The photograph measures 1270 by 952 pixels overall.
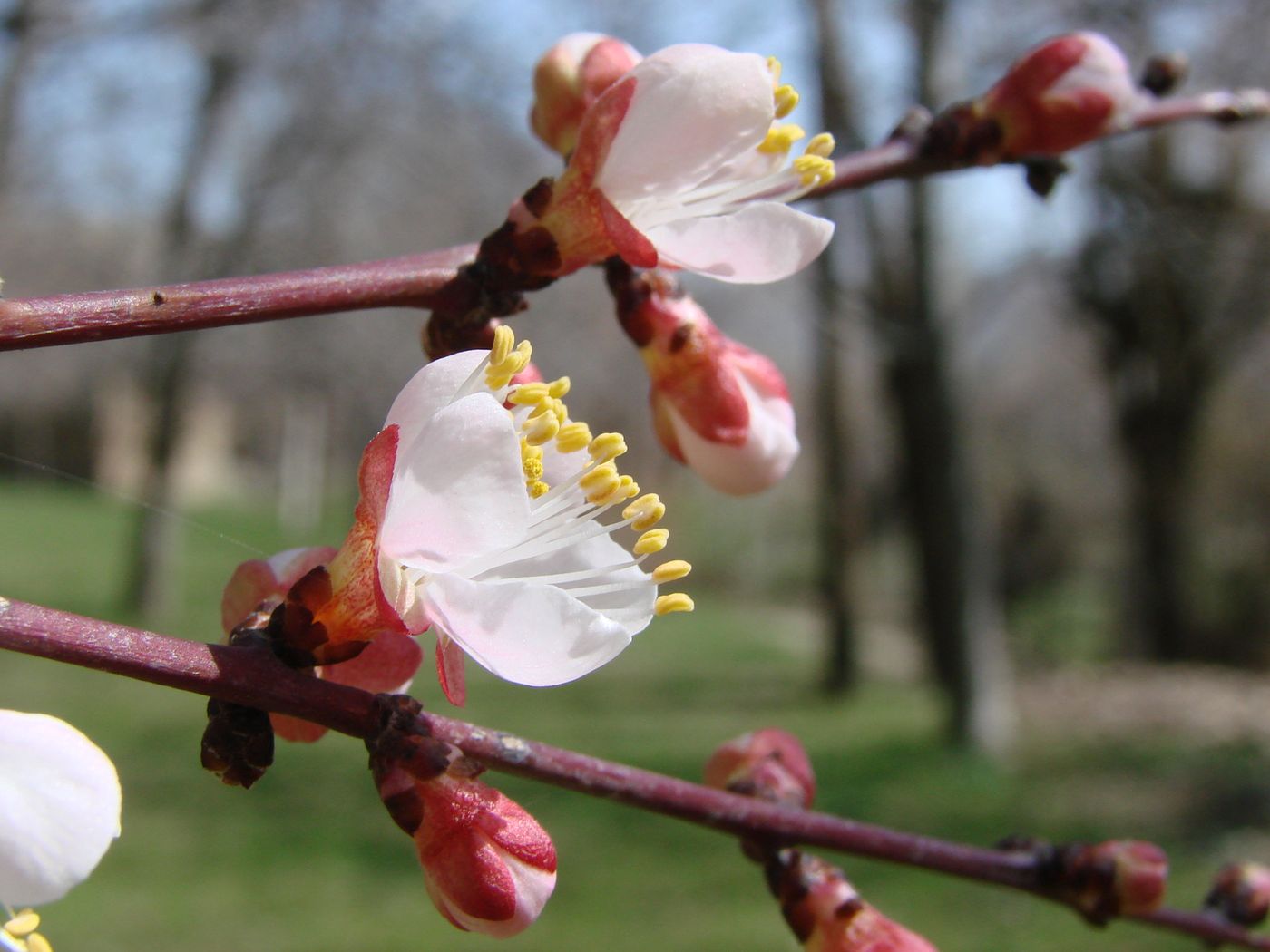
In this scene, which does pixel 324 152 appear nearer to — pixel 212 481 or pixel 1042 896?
pixel 1042 896

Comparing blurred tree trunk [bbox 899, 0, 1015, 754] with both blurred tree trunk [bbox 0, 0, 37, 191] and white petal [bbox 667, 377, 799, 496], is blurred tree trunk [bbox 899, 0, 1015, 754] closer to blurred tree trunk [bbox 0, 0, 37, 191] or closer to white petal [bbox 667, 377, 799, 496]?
blurred tree trunk [bbox 0, 0, 37, 191]

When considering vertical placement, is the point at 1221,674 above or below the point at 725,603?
above

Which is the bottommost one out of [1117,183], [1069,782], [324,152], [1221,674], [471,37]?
[1221,674]

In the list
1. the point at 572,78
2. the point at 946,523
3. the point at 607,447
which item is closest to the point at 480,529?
the point at 607,447

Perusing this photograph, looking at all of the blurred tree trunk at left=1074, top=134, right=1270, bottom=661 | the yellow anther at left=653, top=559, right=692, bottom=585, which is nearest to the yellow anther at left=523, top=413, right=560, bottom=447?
the yellow anther at left=653, top=559, right=692, bottom=585

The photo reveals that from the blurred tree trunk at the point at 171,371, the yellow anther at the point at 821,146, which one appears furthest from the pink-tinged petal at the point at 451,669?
the blurred tree trunk at the point at 171,371

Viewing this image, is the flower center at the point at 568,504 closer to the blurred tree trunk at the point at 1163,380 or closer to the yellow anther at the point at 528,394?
the yellow anther at the point at 528,394

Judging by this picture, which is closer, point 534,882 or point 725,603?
point 534,882

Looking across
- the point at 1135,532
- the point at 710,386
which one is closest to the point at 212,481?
the point at 1135,532
